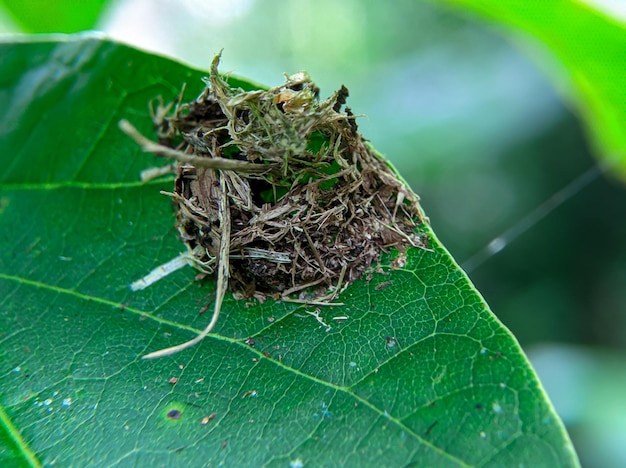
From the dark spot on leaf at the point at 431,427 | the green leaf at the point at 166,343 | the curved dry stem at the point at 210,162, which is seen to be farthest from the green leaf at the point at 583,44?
the dark spot on leaf at the point at 431,427

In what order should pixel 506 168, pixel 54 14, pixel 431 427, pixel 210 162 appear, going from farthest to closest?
pixel 506 168
pixel 54 14
pixel 210 162
pixel 431 427

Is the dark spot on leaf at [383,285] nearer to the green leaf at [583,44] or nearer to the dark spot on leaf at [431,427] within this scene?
the dark spot on leaf at [431,427]

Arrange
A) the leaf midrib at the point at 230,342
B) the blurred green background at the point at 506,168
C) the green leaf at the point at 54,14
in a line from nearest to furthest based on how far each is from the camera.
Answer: the leaf midrib at the point at 230,342
the green leaf at the point at 54,14
the blurred green background at the point at 506,168

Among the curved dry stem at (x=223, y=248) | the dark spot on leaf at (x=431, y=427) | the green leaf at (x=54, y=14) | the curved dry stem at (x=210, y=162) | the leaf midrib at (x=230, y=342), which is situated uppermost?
the green leaf at (x=54, y=14)

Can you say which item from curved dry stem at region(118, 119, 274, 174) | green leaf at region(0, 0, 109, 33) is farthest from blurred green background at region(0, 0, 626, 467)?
curved dry stem at region(118, 119, 274, 174)

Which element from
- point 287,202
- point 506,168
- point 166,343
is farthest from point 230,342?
point 506,168

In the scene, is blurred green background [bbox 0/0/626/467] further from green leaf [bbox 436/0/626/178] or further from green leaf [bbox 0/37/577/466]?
green leaf [bbox 0/37/577/466]

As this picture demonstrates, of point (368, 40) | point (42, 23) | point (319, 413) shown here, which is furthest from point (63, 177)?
point (368, 40)

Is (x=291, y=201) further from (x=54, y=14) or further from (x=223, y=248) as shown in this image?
(x=54, y=14)
